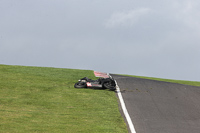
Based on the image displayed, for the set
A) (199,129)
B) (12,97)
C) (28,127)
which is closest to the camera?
(28,127)

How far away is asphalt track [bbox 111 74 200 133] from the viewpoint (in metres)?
10.5

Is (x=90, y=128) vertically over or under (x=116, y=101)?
under

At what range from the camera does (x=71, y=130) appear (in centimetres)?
903

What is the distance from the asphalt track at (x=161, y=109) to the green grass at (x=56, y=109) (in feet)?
3.00

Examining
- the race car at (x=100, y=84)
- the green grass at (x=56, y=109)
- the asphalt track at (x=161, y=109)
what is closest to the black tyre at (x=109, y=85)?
the race car at (x=100, y=84)

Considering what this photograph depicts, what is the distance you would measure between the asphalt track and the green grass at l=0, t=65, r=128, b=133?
36.0 inches

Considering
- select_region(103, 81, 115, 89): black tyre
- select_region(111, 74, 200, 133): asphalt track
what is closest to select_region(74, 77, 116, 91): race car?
select_region(103, 81, 115, 89): black tyre

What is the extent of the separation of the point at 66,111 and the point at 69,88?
600cm

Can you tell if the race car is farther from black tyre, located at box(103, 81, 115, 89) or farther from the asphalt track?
the asphalt track

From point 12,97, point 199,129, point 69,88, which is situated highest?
point 69,88

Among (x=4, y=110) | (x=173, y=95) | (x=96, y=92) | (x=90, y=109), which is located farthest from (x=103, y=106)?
(x=173, y=95)

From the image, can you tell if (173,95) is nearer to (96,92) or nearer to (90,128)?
(96,92)

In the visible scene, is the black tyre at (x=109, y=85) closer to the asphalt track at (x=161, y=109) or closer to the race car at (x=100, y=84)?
the race car at (x=100, y=84)

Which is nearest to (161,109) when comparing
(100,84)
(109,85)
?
(109,85)
